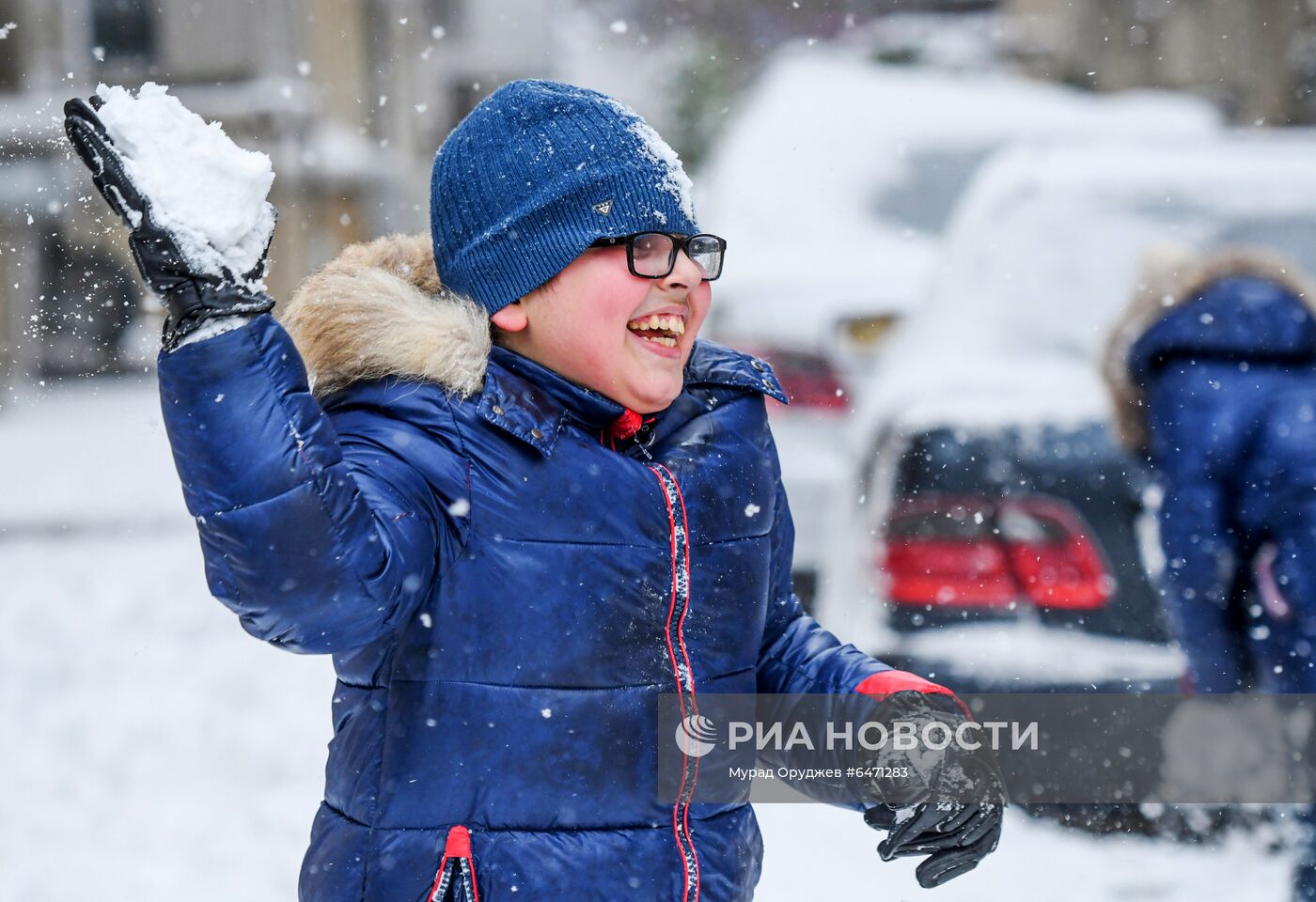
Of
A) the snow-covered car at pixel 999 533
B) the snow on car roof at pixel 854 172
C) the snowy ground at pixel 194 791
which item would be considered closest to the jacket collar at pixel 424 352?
the snowy ground at pixel 194 791

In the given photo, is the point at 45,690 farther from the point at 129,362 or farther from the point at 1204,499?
the point at 129,362

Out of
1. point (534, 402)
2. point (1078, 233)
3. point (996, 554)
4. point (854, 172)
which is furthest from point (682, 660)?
point (854, 172)

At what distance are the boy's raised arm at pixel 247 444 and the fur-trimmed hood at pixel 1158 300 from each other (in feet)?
8.25

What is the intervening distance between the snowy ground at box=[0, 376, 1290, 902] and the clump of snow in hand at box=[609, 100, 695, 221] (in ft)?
3.34

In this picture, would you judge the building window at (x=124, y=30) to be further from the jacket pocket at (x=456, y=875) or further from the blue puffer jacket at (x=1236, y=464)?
the jacket pocket at (x=456, y=875)

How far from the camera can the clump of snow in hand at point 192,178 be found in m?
1.32

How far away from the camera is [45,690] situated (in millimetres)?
5312

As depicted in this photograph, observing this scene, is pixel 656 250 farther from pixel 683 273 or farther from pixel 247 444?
pixel 247 444

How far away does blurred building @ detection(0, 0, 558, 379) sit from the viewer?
18.9 meters

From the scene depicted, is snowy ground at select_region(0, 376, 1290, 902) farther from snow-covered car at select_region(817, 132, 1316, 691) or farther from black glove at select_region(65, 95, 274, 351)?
black glove at select_region(65, 95, 274, 351)

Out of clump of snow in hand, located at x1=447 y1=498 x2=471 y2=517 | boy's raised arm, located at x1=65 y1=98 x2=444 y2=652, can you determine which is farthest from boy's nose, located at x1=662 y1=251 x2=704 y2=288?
boy's raised arm, located at x1=65 y1=98 x2=444 y2=652

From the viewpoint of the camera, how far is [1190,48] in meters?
20.0

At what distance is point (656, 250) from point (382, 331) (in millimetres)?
325

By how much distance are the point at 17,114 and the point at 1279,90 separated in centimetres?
1633
